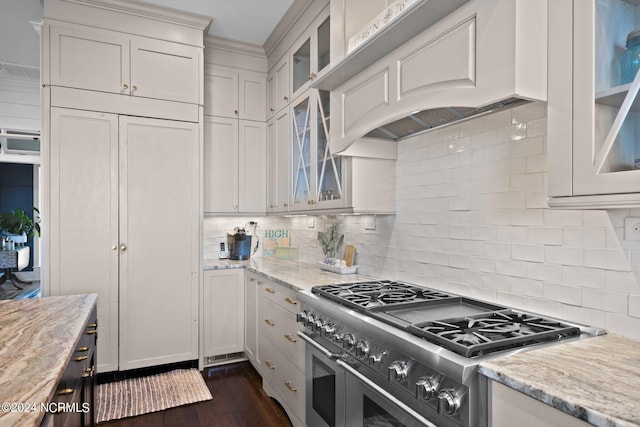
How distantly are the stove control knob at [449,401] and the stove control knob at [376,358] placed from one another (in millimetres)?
311

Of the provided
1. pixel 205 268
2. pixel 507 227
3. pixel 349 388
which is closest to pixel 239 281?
pixel 205 268

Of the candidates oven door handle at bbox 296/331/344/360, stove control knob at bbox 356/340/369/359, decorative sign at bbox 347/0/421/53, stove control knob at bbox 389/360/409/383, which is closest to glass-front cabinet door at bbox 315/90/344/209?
decorative sign at bbox 347/0/421/53

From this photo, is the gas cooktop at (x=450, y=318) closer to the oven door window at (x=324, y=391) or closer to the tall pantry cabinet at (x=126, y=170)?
the oven door window at (x=324, y=391)

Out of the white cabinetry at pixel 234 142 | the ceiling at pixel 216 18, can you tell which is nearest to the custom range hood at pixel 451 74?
the ceiling at pixel 216 18

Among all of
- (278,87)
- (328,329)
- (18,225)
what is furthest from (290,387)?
(18,225)

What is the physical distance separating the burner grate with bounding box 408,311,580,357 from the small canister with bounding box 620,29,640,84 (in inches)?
31.5

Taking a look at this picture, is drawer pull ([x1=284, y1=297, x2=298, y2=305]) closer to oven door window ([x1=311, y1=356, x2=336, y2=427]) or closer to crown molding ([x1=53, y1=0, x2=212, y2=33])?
oven door window ([x1=311, y1=356, x2=336, y2=427])

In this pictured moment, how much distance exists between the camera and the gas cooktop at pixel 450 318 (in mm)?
1223

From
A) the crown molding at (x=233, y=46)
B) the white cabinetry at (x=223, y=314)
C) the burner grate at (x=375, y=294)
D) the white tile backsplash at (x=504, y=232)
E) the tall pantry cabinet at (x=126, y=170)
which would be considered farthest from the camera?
the crown molding at (x=233, y=46)

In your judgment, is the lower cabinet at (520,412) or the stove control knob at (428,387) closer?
the lower cabinet at (520,412)

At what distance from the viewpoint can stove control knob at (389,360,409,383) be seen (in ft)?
4.31

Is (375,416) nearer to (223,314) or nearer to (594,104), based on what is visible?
(594,104)

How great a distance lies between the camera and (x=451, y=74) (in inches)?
56.6

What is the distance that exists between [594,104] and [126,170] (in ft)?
9.99
